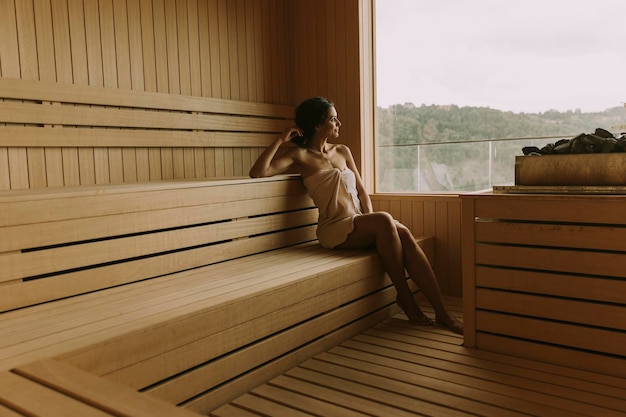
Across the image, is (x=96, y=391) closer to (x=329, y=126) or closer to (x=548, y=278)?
(x=548, y=278)

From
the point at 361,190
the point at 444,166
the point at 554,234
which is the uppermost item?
Answer: the point at 444,166

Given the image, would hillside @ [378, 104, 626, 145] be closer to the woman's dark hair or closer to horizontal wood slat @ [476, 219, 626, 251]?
the woman's dark hair

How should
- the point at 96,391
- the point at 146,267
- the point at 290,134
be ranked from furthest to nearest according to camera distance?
the point at 290,134
the point at 146,267
the point at 96,391

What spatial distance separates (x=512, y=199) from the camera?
265 cm

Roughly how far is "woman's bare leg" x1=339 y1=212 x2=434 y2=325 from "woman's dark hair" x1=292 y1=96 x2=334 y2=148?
721 millimetres

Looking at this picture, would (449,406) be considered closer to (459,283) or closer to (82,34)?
(459,283)

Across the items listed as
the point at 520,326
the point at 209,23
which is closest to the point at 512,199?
the point at 520,326

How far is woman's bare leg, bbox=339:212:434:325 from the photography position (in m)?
3.28

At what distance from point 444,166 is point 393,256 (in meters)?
1.37

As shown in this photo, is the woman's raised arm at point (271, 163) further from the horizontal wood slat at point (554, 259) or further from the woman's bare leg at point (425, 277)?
the horizontal wood slat at point (554, 259)

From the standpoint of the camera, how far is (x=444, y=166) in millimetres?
4410

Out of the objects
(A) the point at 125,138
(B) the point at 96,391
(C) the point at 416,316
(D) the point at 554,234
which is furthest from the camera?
(A) the point at 125,138

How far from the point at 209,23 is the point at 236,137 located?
813 mm

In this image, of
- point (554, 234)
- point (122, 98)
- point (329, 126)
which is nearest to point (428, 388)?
point (554, 234)
